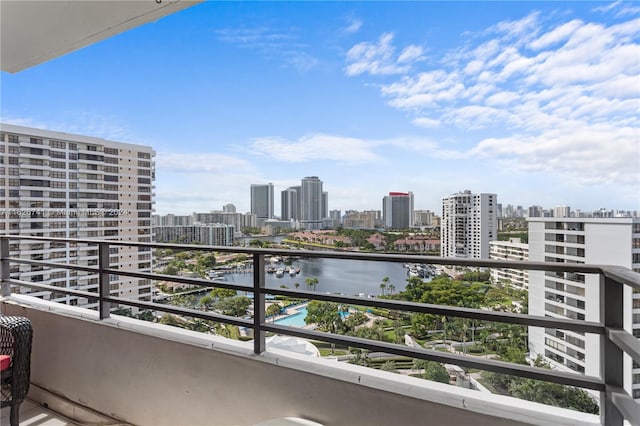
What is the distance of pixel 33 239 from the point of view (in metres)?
2.74

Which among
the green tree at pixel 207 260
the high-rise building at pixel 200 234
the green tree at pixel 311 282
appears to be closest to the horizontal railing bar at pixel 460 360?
the green tree at pixel 311 282

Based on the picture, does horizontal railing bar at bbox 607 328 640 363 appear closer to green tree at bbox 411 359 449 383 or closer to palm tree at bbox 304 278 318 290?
green tree at bbox 411 359 449 383

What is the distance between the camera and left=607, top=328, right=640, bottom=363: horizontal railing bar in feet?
2.95

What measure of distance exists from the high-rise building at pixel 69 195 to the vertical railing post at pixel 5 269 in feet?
0.21

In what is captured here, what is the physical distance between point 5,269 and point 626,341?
13.5 ft

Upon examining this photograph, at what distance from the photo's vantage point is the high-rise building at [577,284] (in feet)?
3.73

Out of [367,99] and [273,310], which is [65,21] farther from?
[367,99]

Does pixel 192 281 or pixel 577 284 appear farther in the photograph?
pixel 192 281

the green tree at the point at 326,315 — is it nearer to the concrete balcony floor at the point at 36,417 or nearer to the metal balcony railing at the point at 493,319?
the metal balcony railing at the point at 493,319

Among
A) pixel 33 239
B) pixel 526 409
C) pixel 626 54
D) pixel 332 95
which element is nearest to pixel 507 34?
pixel 626 54

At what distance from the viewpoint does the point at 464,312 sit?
128 centimetres

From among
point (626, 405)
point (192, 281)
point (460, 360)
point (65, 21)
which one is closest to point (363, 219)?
point (192, 281)

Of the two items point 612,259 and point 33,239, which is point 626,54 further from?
point 33,239

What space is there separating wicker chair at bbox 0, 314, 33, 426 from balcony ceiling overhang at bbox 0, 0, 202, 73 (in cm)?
188
